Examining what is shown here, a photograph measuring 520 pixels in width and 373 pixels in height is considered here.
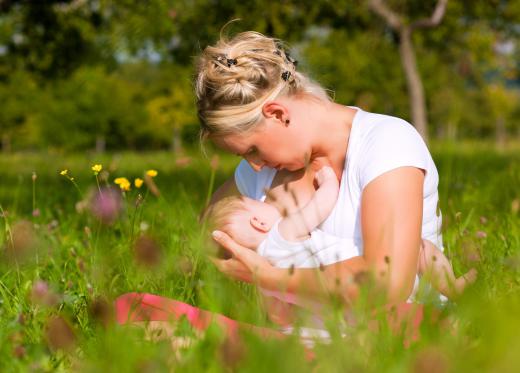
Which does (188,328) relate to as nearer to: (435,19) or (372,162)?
(372,162)

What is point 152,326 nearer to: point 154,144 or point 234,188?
point 234,188

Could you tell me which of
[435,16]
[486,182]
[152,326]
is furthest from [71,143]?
[152,326]

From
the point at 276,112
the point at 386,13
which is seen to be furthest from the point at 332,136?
the point at 386,13

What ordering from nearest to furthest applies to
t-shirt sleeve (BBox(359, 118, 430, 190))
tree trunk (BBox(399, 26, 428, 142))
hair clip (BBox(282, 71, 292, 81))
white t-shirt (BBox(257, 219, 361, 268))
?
t-shirt sleeve (BBox(359, 118, 430, 190)) < white t-shirt (BBox(257, 219, 361, 268)) < hair clip (BBox(282, 71, 292, 81)) < tree trunk (BBox(399, 26, 428, 142))

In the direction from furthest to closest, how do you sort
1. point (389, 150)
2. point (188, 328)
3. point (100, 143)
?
point (100, 143), point (389, 150), point (188, 328)

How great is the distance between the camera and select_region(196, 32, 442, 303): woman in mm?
2424

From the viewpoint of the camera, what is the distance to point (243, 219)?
3.00 metres

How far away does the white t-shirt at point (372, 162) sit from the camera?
255 cm

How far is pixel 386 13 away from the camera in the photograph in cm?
1370

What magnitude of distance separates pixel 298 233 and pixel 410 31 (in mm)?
12349

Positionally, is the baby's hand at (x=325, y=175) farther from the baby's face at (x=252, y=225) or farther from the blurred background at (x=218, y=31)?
the blurred background at (x=218, y=31)

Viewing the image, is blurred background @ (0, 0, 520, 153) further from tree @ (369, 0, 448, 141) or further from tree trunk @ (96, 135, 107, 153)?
tree trunk @ (96, 135, 107, 153)

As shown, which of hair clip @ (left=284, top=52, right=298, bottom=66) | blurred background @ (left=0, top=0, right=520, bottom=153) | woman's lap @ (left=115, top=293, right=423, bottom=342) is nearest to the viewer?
woman's lap @ (left=115, top=293, right=423, bottom=342)

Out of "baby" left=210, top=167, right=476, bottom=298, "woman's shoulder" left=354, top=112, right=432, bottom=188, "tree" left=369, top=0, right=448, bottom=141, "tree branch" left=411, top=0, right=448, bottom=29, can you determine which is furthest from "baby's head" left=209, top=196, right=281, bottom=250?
"tree branch" left=411, top=0, right=448, bottom=29
